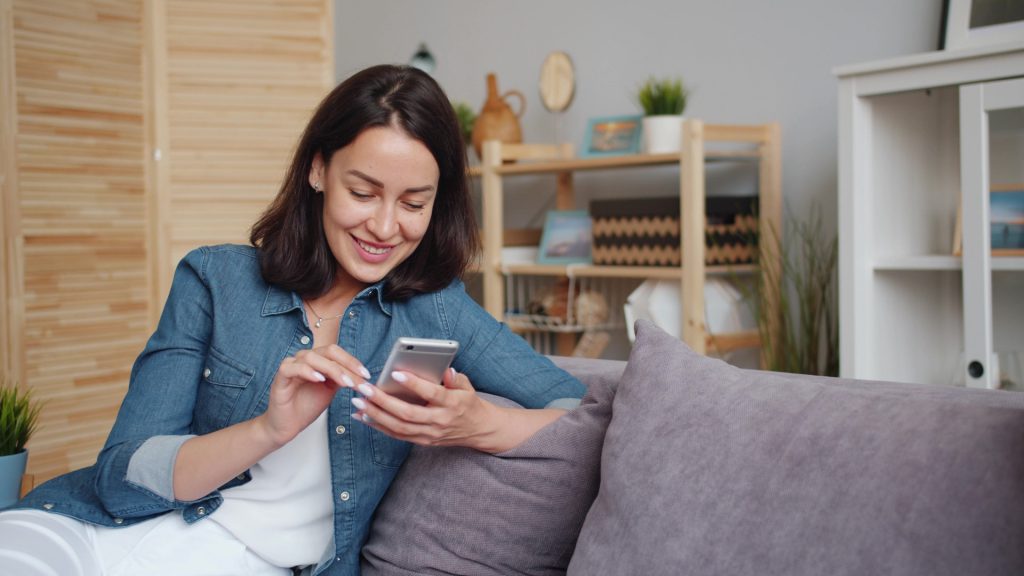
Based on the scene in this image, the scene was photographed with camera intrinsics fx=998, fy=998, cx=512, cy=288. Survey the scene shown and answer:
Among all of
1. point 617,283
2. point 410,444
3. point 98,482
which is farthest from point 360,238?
point 617,283

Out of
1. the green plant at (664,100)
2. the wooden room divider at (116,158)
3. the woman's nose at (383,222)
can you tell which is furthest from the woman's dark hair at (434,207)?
the wooden room divider at (116,158)

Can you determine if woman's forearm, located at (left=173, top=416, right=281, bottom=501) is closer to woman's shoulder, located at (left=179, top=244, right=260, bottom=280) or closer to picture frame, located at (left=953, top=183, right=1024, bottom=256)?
woman's shoulder, located at (left=179, top=244, right=260, bottom=280)

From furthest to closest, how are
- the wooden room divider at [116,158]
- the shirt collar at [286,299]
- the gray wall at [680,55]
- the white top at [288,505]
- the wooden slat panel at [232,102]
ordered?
1. the wooden slat panel at [232,102]
2. the wooden room divider at [116,158]
3. the gray wall at [680,55]
4. the shirt collar at [286,299]
5. the white top at [288,505]

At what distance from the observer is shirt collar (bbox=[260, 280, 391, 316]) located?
1433mm

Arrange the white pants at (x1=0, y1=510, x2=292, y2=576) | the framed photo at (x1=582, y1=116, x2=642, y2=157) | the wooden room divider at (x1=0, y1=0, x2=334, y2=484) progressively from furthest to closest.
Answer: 1. the wooden room divider at (x1=0, y1=0, x2=334, y2=484)
2. the framed photo at (x1=582, y1=116, x2=642, y2=157)
3. the white pants at (x1=0, y1=510, x2=292, y2=576)

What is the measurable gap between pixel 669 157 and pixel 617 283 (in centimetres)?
72

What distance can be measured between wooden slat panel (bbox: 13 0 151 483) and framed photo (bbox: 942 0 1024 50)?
98.1 inches

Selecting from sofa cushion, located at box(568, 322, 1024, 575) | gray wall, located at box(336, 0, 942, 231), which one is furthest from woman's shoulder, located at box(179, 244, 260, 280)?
gray wall, located at box(336, 0, 942, 231)

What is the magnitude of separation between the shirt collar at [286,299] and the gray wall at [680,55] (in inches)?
69.8

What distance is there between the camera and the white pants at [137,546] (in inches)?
46.8

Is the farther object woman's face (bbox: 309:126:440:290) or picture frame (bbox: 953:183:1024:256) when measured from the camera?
picture frame (bbox: 953:183:1024:256)

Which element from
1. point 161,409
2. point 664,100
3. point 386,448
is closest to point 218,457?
point 161,409

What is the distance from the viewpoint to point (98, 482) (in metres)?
1.27

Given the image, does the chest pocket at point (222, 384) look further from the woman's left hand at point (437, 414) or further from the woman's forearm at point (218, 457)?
the woman's left hand at point (437, 414)
